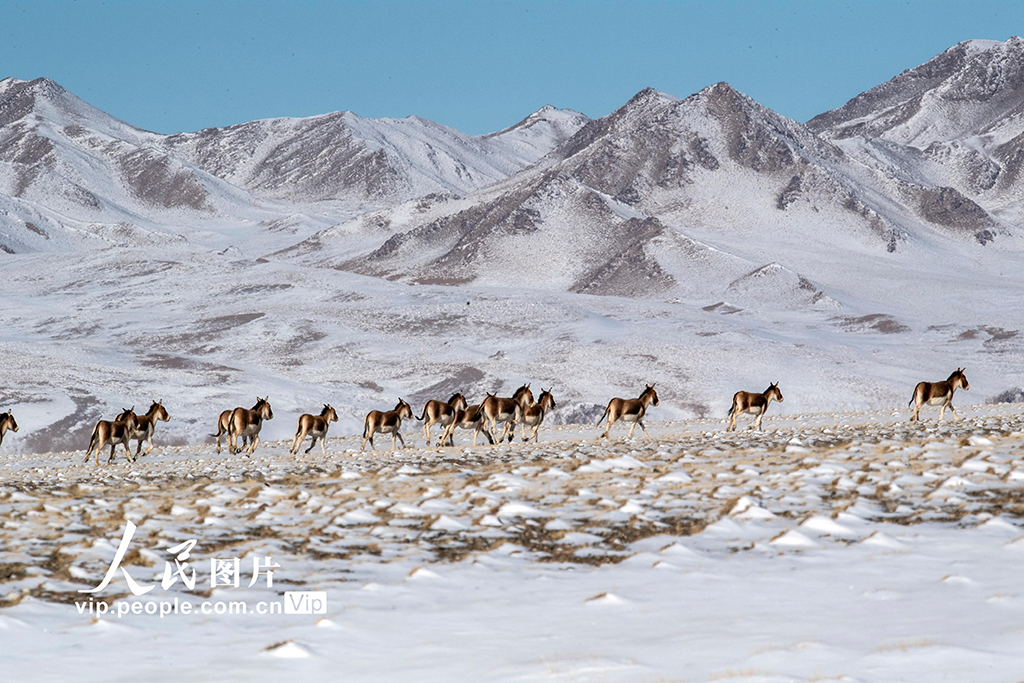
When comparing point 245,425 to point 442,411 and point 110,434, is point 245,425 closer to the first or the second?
point 110,434

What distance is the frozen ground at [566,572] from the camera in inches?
267

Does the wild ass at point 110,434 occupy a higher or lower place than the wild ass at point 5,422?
lower

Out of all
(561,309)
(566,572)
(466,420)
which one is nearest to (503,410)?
(466,420)

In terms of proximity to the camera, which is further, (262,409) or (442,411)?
(262,409)

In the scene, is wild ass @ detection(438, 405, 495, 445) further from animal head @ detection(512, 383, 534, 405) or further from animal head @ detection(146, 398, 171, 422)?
animal head @ detection(146, 398, 171, 422)

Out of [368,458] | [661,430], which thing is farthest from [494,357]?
[368,458]

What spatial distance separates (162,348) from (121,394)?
34.0 m

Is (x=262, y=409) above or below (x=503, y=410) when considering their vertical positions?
above

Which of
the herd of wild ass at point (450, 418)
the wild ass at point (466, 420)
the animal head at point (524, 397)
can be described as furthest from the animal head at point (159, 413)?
the animal head at point (524, 397)

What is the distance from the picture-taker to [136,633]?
25.1 feet

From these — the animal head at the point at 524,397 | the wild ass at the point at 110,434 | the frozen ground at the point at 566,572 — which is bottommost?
the frozen ground at the point at 566,572

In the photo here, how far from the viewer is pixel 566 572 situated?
9.38 m

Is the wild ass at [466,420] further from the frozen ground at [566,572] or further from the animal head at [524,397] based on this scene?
the frozen ground at [566,572]

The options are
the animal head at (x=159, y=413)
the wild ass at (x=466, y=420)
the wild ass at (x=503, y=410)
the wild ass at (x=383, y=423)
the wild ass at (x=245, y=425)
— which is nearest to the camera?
the wild ass at (x=383, y=423)
